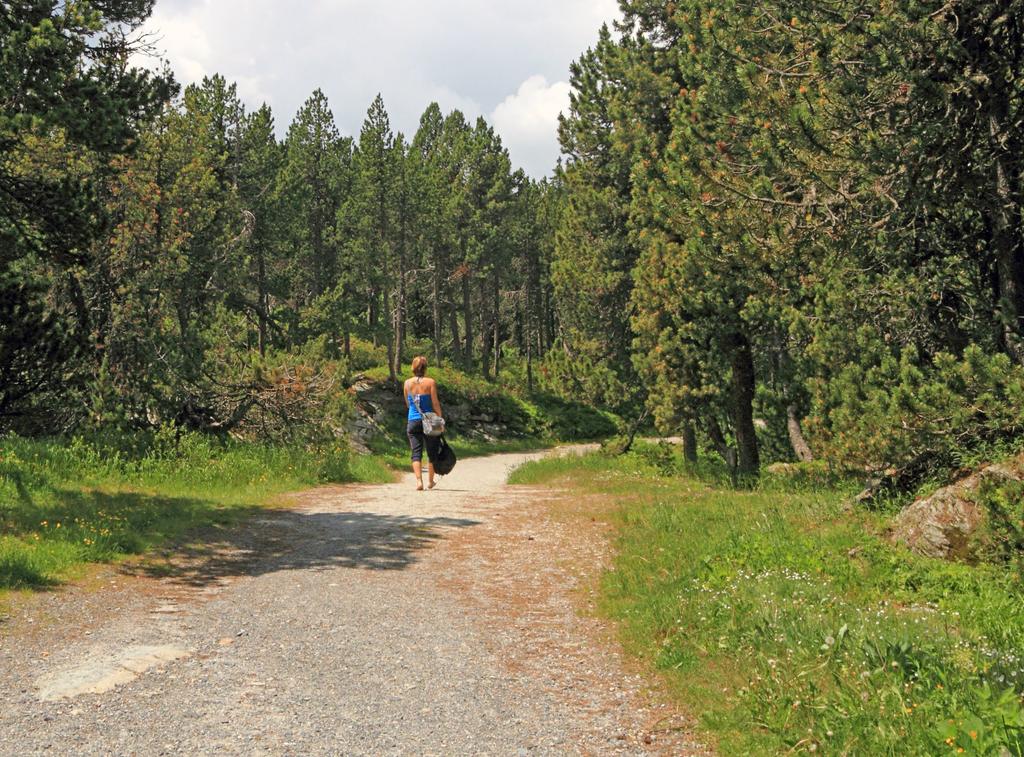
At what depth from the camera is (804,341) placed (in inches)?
484

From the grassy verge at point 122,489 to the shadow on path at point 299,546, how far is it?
1.79 ft

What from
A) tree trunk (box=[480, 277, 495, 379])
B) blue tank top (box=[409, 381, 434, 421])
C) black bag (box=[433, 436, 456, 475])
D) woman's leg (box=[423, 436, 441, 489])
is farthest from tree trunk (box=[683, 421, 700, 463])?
tree trunk (box=[480, 277, 495, 379])

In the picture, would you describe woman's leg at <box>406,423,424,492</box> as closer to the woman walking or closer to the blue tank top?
the woman walking

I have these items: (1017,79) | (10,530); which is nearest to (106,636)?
(10,530)

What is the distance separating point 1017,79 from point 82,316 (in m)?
15.0

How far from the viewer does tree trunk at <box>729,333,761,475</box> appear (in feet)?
51.3

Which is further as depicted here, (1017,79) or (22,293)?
(22,293)

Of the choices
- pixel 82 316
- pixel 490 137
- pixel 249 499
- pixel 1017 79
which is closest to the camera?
pixel 1017 79

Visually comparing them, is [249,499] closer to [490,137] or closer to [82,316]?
[82,316]

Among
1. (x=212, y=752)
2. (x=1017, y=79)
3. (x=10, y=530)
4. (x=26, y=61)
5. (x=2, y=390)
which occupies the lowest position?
(x=212, y=752)

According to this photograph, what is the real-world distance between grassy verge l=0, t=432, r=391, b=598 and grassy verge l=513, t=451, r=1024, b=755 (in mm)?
5365

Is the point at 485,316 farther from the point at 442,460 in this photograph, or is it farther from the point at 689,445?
the point at 442,460

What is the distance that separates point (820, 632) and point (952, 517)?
2.99 meters

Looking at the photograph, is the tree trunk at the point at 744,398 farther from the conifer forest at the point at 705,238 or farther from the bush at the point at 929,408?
the bush at the point at 929,408
